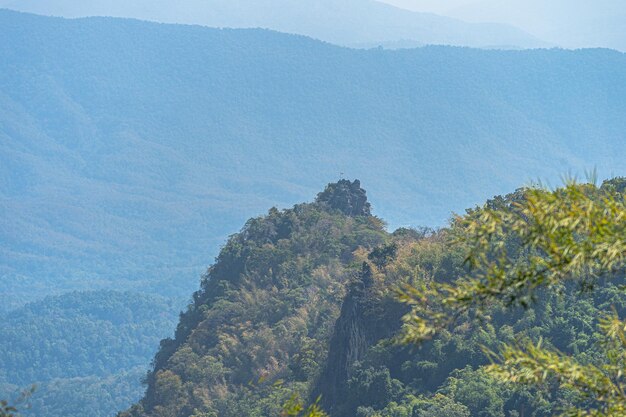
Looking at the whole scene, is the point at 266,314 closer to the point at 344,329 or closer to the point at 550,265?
the point at 344,329

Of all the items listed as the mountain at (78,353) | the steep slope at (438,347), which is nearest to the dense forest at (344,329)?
the steep slope at (438,347)

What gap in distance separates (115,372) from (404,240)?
12635cm

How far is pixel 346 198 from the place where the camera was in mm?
72062

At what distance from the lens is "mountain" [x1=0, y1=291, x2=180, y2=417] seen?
136250 mm

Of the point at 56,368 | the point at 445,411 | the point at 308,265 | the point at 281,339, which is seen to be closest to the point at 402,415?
the point at 445,411

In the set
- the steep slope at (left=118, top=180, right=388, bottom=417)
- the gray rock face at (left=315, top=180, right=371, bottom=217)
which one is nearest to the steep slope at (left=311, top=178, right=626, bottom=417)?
the steep slope at (left=118, top=180, right=388, bottom=417)

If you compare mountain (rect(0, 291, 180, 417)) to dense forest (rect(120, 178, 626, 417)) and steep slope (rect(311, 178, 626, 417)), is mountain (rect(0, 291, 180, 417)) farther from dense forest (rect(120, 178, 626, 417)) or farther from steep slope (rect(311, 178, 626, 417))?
steep slope (rect(311, 178, 626, 417))

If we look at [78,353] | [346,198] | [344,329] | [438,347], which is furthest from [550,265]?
[78,353]

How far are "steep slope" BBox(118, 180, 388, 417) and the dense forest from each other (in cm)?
8

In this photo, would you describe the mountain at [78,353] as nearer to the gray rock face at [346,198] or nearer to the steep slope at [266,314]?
the gray rock face at [346,198]

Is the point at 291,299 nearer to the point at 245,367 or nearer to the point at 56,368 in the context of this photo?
the point at 245,367

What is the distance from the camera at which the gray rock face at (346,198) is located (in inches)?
2830

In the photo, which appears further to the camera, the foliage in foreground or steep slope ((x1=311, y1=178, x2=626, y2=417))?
steep slope ((x1=311, y1=178, x2=626, y2=417))

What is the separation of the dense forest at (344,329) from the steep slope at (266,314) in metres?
0.08
